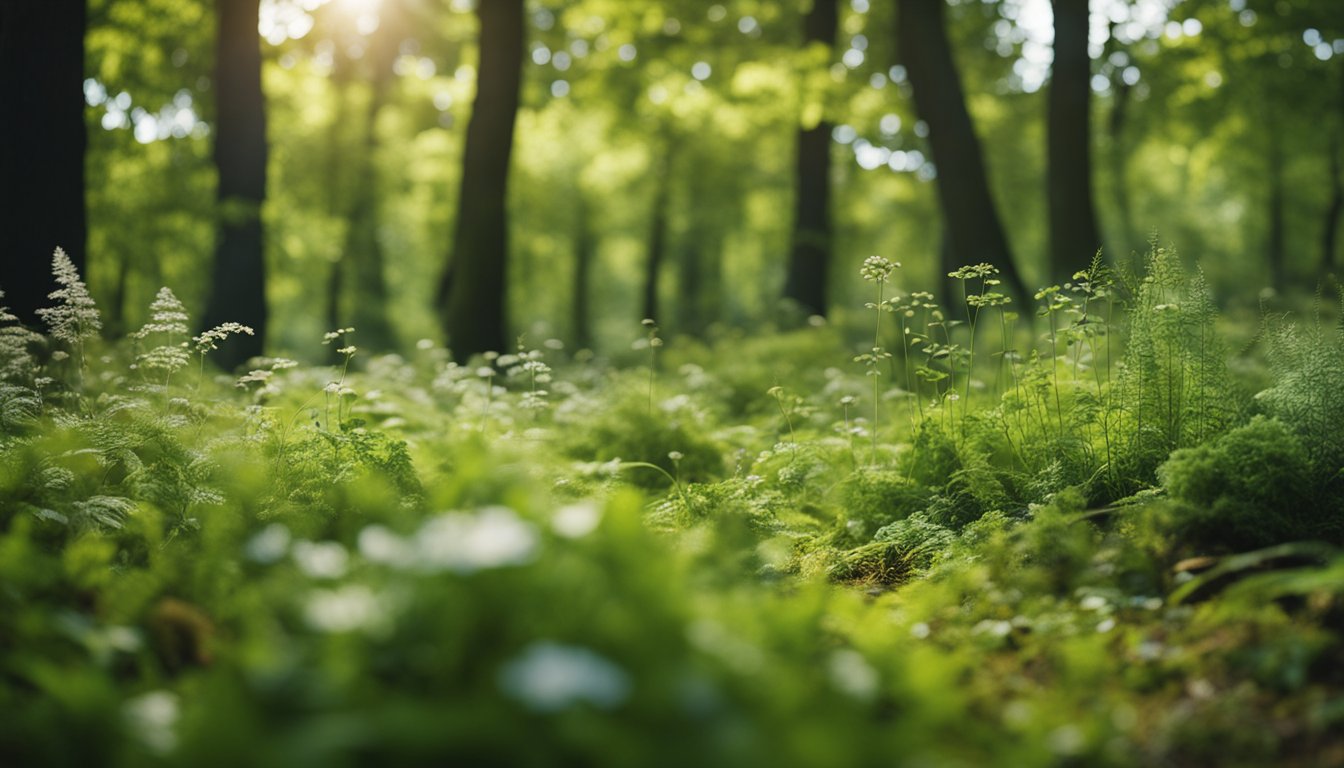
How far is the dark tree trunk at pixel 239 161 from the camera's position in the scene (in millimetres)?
9328

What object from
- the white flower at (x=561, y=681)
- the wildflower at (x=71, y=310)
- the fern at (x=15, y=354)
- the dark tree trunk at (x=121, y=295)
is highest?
the dark tree trunk at (x=121, y=295)

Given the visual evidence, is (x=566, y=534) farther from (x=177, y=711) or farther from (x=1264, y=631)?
(x=1264, y=631)

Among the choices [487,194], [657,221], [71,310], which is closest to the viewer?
[71,310]

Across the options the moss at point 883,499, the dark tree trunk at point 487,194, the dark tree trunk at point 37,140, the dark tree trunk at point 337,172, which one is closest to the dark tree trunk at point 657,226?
the dark tree trunk at point 337,172

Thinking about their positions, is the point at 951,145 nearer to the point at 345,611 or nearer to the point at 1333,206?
the point at 345,611

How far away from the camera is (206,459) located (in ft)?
14.0

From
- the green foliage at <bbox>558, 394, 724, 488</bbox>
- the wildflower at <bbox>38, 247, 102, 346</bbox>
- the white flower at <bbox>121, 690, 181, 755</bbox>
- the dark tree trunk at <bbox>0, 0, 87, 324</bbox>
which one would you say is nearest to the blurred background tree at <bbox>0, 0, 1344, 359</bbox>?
the dark tree trunk at <bbox>0, 0, 87, 324</bbox>

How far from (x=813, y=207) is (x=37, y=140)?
11.0 meters

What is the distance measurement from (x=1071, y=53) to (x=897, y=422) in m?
6.00

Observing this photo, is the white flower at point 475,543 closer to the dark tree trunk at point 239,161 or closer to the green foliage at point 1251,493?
the green foliage at point 1251,493

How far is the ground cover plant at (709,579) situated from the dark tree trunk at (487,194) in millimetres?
4337

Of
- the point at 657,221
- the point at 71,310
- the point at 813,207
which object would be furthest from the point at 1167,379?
the point at 657,221

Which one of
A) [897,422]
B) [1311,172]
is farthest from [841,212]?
[897,422]

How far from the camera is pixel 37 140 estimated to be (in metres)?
5.98
